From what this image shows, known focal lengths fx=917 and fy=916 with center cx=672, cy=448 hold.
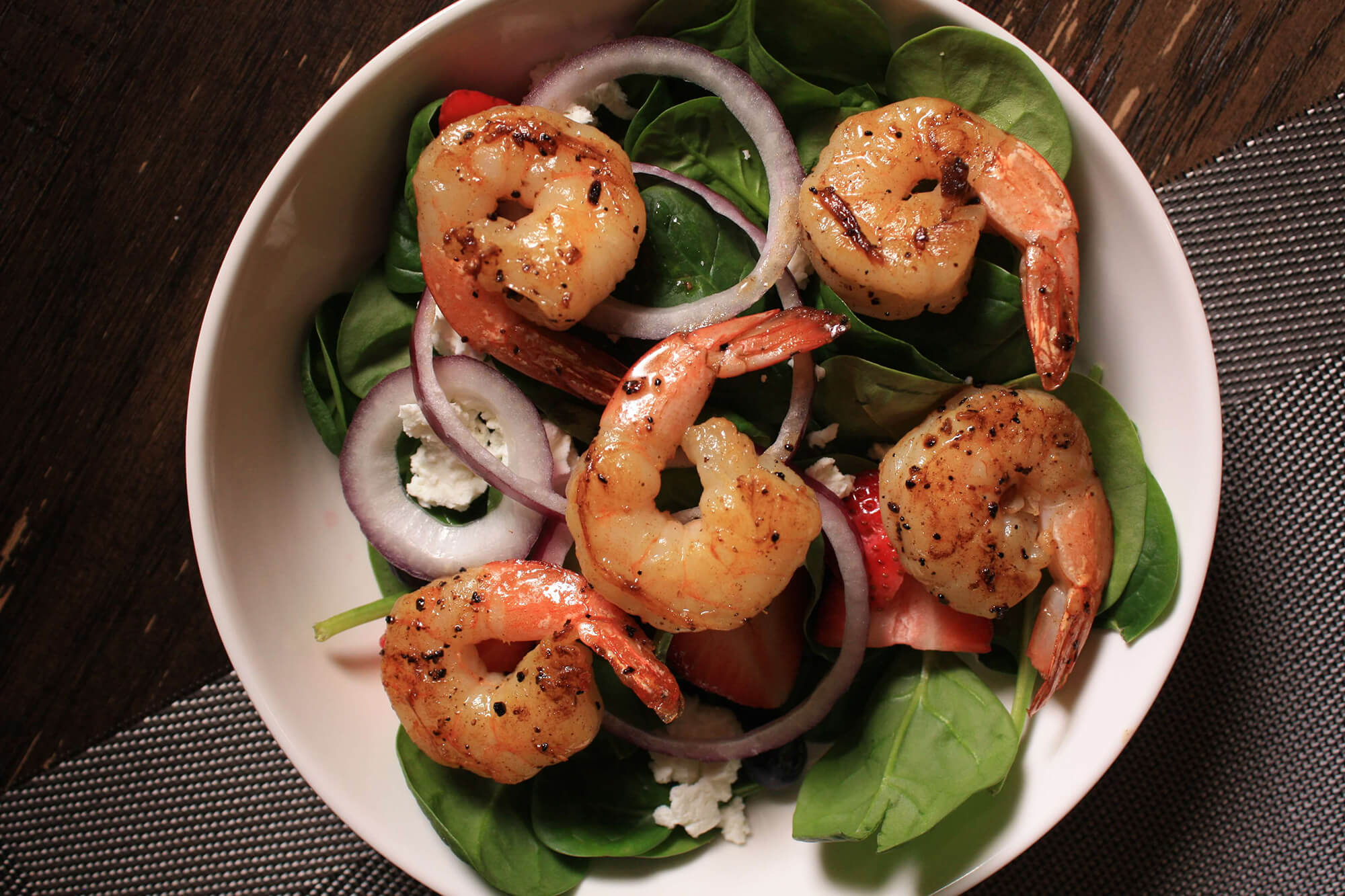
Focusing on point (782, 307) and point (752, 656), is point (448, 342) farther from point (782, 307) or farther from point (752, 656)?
point (752, 656)

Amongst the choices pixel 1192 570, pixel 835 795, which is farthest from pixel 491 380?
pixel 1192 570

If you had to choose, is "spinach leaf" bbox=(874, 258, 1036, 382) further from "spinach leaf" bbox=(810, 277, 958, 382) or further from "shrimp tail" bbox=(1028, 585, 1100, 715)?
"shrimp tail" bbox=(1028, 585, 1100, 715)

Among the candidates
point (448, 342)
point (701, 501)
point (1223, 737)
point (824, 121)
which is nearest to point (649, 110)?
point (824, 121)

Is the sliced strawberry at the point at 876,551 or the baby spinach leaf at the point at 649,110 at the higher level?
the baby spinach leaf at the point at 649,110

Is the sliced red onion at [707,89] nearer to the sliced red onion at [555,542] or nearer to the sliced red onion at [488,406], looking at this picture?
the sliced red onion at [488,406]

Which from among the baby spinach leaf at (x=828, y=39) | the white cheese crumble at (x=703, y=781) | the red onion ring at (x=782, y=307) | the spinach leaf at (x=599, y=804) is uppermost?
the baby spinach leaf at (x=828, y=39)

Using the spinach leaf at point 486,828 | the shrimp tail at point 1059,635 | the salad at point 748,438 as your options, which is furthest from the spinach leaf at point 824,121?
the spinach leaf at point 486,828

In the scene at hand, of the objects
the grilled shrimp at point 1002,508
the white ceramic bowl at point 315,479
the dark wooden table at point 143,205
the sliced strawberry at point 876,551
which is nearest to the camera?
the grilled shrimp at point 1002,508

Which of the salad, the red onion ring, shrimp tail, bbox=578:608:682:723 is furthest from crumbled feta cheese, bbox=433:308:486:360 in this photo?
shrimp tail, bbox=578:608:682:723
